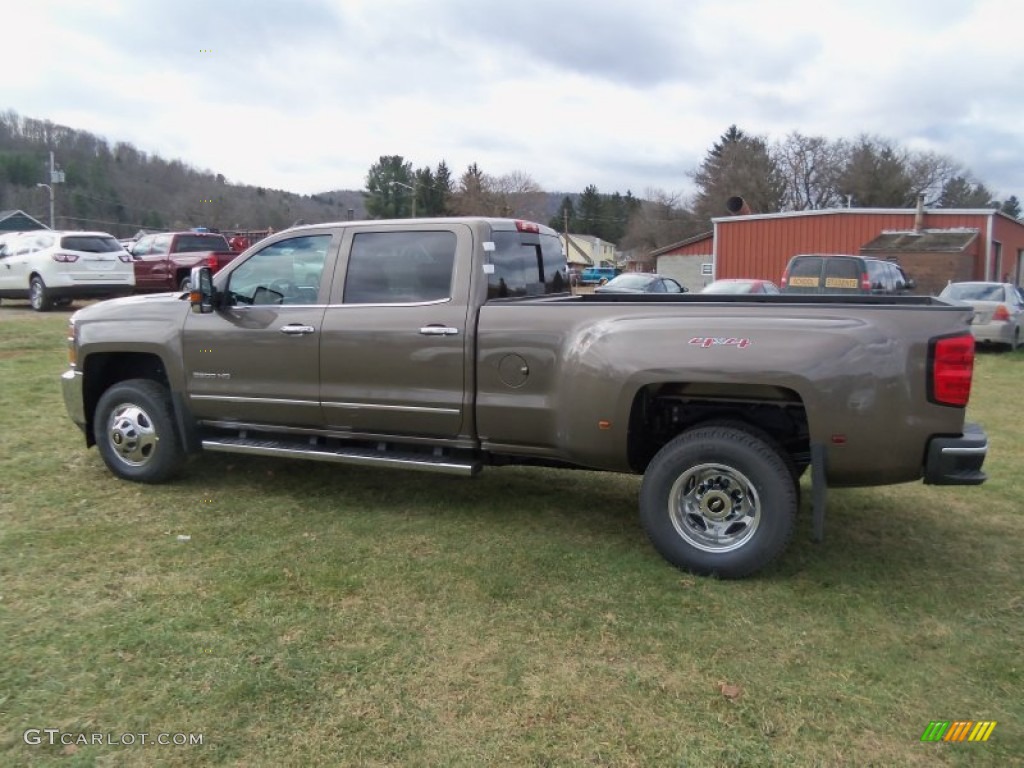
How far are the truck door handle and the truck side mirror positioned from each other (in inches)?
65.3

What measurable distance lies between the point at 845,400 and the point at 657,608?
1.35m

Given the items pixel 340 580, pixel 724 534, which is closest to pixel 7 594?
pixel 340 580

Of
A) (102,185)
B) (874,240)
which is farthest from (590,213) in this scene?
(874,240)

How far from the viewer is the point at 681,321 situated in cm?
404

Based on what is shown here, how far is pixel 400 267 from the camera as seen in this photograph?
4.91 metres

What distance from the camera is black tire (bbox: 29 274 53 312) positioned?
15.4 metres

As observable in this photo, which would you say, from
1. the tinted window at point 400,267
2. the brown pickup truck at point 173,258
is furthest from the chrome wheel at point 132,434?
the brown pickup truck at point 173,258

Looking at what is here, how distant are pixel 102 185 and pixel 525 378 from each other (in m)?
77.3

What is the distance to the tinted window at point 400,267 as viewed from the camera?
477 cm

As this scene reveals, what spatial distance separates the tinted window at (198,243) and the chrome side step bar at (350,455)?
14165 millimetres

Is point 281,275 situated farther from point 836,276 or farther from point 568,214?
point 568,214

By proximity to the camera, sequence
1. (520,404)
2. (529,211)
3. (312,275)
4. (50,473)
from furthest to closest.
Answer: (529,211), (50,473), (312,275), (520,404)

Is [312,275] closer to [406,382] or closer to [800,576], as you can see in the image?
[406,382]

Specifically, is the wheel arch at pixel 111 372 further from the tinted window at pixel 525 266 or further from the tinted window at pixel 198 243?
the tinted window at pixel 198 243
